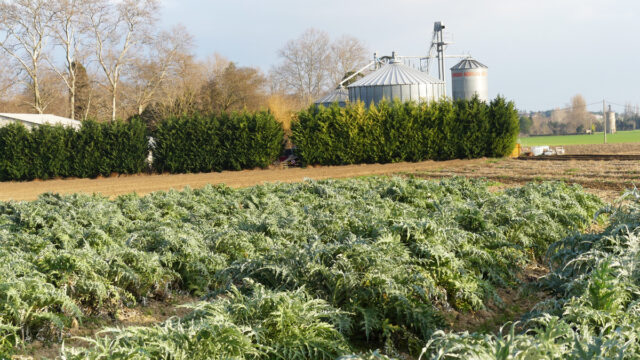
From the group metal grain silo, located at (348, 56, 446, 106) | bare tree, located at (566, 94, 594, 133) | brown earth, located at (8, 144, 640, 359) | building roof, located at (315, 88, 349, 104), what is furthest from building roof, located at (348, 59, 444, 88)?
bare tree, located at (566, 94, 594, 133)

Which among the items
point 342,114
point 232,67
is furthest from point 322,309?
point 232,67

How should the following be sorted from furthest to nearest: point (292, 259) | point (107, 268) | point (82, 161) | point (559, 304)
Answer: point (82, 161), point (107, 268), point (292, 259), point (559, 304)

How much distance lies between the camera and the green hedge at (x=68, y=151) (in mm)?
28609

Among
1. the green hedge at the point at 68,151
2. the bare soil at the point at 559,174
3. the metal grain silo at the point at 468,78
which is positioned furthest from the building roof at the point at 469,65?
the green hedge at the point at 68,151

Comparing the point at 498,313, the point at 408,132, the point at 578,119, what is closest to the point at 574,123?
the point at 578,119

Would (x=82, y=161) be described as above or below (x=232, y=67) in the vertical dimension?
below

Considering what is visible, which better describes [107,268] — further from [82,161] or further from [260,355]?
[82,161]

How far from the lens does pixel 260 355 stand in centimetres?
365

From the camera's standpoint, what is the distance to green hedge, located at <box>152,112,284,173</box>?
95.7 feet

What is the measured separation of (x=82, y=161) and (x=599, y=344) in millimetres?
29868

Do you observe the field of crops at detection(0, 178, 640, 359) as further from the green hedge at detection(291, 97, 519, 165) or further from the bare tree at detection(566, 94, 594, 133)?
the bare tree at detection(566, 94, 594, 133)

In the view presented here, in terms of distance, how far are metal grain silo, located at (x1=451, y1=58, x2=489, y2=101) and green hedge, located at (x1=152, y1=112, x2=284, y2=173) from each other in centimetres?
2047

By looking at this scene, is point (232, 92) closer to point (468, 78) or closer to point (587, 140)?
point (468, 78)

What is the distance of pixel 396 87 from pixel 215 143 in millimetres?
13332
